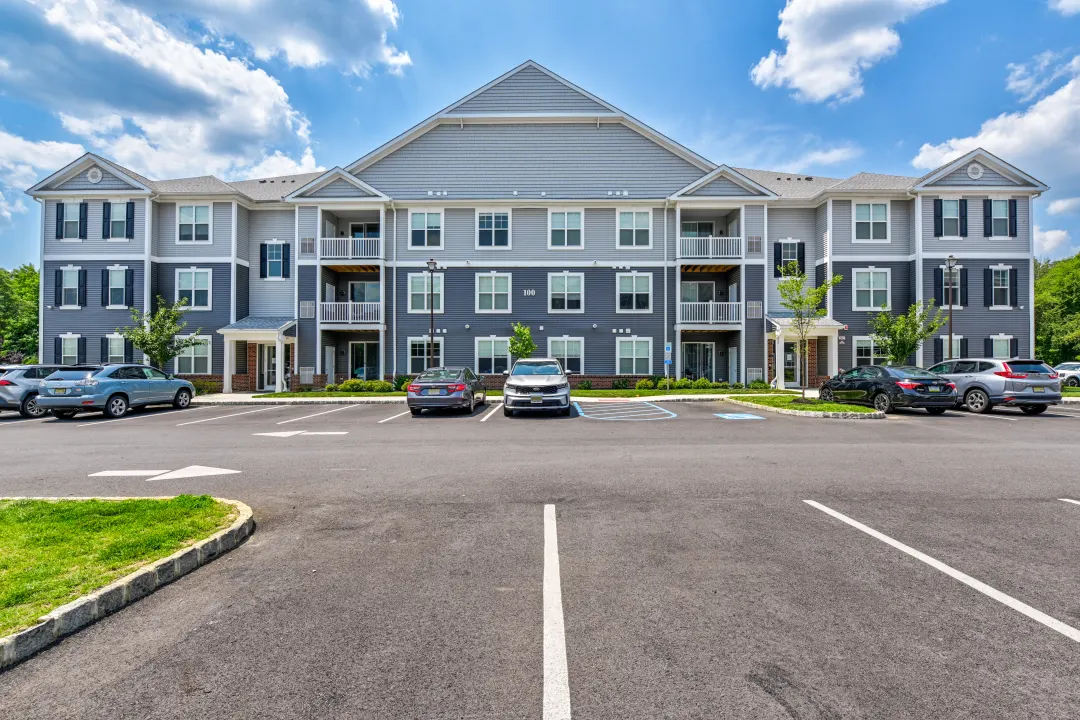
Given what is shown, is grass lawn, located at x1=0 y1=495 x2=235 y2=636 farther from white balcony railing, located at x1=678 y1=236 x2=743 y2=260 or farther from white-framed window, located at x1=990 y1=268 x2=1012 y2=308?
white-framed window, located at x1=990 y1=268 x2=1012 y2=308

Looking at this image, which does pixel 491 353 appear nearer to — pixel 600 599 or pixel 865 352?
pixel 865 352

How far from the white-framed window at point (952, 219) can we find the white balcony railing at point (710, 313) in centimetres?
1114

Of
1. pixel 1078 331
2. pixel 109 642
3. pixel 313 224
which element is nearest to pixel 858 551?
pixel 109 642

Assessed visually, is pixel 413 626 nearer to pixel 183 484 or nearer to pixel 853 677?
pixel 853 677

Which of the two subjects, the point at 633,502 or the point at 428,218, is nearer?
the point at 633,502

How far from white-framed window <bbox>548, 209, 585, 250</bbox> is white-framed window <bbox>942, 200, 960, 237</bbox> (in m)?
18.2

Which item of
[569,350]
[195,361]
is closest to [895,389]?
[569,350]

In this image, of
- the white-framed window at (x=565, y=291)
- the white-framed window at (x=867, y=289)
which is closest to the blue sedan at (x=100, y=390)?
the white-framed window at (x=565, y=291)

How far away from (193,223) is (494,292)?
1600 centimetres

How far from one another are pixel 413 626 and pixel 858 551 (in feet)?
12.6

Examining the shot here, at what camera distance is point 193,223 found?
89.5ft

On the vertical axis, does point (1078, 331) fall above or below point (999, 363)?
above

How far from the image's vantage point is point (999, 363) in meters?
16.6

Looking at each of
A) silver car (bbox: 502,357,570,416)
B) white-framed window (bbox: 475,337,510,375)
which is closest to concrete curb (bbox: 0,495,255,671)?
silver car (bbox: 502,357,570,416)
